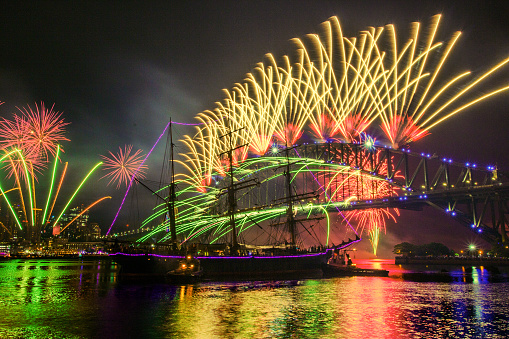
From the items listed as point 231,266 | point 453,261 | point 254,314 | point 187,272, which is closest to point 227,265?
point 231,266

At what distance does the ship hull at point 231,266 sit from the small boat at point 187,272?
1.08m

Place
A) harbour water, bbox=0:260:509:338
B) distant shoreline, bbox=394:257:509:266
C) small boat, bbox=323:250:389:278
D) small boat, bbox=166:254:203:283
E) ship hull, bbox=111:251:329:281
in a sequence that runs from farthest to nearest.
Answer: distant shoreline, bbox=394:257:509:266 → small boat, bbox=323:250:389:278 → ship hull, bbox=111:251:329:281 → small boat, bbox=166:254:203:283 → harbour water, bbox=0:260:509:338

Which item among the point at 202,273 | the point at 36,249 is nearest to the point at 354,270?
the point at 202,273

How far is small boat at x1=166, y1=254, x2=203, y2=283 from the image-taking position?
43312 mm

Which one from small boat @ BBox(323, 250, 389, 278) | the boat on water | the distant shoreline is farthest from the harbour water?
the distant shoreline

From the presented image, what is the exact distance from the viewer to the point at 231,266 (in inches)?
2068

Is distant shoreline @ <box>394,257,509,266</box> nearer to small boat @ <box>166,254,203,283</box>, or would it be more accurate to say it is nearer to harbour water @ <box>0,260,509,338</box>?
harbour water @ <box>0,260,509,338</box>

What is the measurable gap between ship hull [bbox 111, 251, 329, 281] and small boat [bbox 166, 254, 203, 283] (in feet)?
3.53

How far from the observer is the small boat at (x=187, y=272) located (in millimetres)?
43312

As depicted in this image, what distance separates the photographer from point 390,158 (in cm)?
9344

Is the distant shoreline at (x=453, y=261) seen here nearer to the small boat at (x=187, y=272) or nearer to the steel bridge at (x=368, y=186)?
the steel bridge at (x=368, y=186)

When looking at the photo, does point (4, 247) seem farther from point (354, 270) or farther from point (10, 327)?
point (10, 327)

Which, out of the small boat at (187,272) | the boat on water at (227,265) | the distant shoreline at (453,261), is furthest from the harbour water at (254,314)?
the distant shoreline at (453,261)

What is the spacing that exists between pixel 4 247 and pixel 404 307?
18933cm
